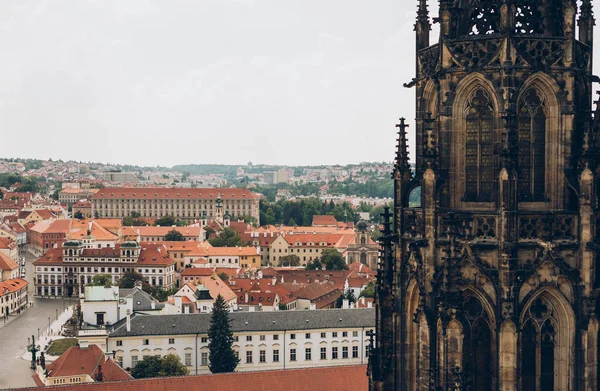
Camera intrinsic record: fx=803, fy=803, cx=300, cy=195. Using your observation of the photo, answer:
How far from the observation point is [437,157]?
13.0m

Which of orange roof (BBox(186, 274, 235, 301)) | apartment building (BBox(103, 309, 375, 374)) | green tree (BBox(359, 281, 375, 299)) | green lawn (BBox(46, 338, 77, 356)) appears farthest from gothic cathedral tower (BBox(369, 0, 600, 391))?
green tree (BBox(359, 281, 375, 299))

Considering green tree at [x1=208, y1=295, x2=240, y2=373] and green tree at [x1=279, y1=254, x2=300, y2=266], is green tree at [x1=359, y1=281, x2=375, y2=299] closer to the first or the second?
green tree at [x1=208, y1=295, x2=240, y2=373]

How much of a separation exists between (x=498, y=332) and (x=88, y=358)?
164 feet

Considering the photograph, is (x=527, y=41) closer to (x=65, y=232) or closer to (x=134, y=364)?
(x=134, y=364)

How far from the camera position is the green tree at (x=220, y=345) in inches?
2736

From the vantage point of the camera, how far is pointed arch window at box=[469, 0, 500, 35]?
13.1m

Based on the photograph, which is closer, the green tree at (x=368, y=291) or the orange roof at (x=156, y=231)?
the green tree at (x=368, y=291)

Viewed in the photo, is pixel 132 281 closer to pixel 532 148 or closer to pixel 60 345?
pixel 60 345

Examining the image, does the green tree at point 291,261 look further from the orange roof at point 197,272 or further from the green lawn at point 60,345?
the green lawn at point 60,345

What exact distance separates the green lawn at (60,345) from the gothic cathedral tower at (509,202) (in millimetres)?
69035

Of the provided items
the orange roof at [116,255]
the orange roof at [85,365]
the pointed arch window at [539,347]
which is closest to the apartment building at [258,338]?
the orange roof at [85,365]

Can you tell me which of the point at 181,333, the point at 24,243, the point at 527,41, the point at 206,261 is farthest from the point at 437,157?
the point at 24,243

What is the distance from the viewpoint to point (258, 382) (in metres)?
41.8

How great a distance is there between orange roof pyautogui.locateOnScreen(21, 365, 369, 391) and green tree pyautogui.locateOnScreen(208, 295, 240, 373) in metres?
26.9
